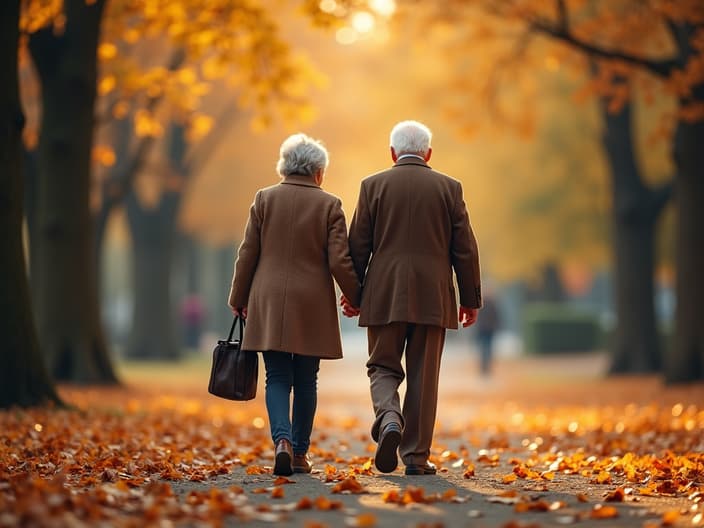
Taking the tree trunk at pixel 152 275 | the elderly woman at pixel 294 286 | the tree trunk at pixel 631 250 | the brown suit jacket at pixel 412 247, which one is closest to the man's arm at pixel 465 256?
the brown suit jacket at pixel 412 247

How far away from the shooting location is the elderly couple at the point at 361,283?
771 centimetres

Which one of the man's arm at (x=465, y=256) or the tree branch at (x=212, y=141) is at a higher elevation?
the tree branch at (x=212, y=141)

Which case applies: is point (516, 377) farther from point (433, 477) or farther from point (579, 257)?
point (433, 477)

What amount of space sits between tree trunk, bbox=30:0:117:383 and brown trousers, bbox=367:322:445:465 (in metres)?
8.80

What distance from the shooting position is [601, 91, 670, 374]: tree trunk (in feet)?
74.2

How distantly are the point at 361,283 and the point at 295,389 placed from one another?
805mm

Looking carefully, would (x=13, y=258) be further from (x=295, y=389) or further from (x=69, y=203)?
(x=69, y=203)

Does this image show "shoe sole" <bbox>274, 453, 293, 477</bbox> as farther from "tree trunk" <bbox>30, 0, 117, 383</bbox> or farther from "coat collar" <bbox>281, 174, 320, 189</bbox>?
"tree trunk" <bbox>30, 0, 117, 383</bbox>

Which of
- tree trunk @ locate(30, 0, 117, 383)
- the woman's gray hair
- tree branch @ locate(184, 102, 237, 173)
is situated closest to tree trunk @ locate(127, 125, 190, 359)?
tree branch @ locate(184, 102, 237, 173)

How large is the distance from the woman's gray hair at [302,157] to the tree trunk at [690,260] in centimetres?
1080

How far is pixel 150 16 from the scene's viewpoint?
52.9ft

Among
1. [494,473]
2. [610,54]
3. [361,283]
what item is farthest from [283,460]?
[610,54]

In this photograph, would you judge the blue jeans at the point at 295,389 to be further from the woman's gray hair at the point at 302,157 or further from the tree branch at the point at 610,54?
the tree branch at the point at 610,54

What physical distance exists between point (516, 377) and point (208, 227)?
11333 millimetres
